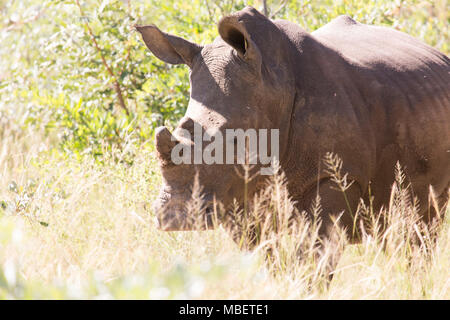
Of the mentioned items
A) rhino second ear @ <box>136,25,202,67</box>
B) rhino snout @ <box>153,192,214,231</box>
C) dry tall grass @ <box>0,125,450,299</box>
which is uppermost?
rhino second ear @ <box>136,25,202,67</box>

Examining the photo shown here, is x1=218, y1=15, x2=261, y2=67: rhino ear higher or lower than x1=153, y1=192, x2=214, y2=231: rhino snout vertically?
higher

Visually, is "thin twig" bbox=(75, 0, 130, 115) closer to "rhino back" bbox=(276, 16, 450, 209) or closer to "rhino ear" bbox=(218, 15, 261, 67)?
"rhino back" bbox=(276, 16, 450, 209)

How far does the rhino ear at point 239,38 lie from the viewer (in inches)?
162

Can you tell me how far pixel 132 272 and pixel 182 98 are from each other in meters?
3.32

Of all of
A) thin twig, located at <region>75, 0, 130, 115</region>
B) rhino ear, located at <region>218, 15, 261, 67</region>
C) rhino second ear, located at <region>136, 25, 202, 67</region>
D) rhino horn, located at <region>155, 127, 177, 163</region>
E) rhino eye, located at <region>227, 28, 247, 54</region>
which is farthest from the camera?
thin twig, located at <region>75, 0, 130, 115</region>

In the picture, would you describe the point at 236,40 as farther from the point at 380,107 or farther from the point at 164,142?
the point at 380,107

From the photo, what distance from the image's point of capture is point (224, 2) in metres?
7.44

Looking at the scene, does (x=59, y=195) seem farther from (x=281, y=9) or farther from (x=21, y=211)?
(x=281, y=9)

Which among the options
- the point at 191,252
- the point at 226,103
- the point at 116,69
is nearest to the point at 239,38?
the point at 226,103

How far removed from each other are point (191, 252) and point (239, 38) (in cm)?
125

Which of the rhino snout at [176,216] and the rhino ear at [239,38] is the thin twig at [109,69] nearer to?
the rhino ear at [239,38]

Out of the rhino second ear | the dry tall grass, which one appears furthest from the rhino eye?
the dry tall grass

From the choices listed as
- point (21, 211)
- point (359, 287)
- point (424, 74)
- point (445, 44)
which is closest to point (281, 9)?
point (445, 44)

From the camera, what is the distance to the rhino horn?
12.9 ft
